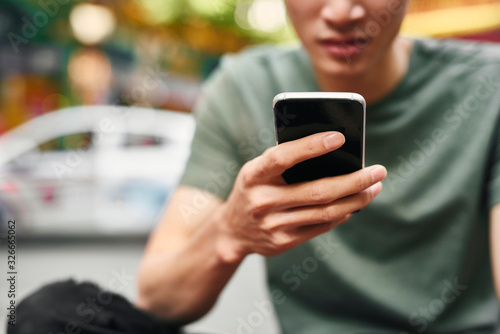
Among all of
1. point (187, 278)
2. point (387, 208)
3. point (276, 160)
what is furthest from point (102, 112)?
point (276, 160)

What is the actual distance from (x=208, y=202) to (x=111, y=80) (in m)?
9.73

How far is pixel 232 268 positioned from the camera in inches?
46.5

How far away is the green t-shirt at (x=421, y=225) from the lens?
4.32ft

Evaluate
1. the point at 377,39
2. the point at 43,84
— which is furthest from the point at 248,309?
the point at 43,84

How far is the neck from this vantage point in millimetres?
1359

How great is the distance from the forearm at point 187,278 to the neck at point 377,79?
0.54 meters

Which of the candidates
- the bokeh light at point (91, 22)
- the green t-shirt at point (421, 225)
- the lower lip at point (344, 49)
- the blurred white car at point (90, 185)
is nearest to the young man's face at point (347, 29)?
the lower lip at point (344, 49)

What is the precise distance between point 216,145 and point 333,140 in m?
0.71

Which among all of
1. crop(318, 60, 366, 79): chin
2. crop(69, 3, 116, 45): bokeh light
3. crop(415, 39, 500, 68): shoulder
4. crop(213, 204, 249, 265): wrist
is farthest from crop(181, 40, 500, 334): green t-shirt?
crop(69, 3, 116, 45): bokeh light

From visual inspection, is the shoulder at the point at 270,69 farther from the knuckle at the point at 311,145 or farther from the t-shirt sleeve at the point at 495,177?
the knuckle at the point at 311,145

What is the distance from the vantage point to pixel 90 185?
578 cm

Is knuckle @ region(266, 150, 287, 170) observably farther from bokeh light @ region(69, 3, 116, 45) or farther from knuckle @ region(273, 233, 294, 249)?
bokeh light @ region(69, 3, 116, 45)

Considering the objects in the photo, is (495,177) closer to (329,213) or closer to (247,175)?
(329,213)

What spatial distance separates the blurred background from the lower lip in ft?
1.34
